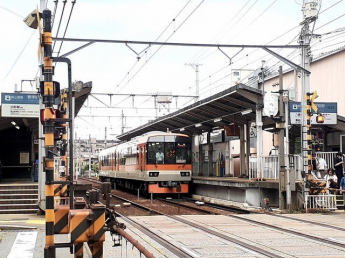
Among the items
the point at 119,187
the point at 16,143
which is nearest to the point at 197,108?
the point at 16,143

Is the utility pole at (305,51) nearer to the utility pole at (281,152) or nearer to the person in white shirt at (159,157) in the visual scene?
the utility pole at (281,152)

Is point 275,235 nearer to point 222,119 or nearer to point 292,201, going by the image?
point 292,201

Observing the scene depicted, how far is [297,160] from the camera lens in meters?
19.1

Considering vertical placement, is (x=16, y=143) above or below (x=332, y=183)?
above

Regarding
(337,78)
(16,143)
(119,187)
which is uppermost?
(337,78)

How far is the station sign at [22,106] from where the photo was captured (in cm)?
1791

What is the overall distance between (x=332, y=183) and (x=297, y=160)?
4.89ft

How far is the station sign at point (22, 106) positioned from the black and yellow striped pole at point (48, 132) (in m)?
9.94

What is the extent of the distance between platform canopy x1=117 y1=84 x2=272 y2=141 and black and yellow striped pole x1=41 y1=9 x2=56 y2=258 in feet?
40.1

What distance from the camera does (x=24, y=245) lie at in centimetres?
1037

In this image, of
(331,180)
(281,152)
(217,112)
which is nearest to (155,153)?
(217,112)

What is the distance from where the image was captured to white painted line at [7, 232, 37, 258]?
30.9 feet

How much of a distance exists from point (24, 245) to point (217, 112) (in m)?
15.3

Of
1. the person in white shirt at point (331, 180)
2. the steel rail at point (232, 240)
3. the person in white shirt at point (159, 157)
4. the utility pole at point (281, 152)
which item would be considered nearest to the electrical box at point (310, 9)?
the utility pole at point (281, 152)
